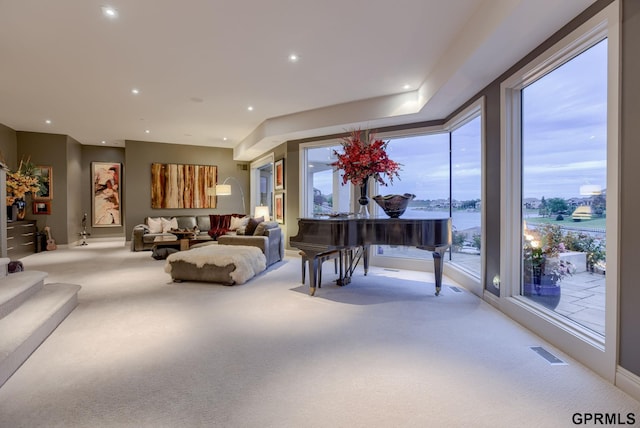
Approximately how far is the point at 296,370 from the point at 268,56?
3.25m

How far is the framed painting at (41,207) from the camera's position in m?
7.97

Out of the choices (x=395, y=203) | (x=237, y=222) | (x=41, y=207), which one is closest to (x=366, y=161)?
(x=395, y=203)

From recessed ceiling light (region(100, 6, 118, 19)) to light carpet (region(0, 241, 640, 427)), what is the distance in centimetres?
275

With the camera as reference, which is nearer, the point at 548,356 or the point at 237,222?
the point at 548,356

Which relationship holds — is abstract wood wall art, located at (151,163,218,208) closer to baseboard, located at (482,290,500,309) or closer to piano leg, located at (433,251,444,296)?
piano leg, located at (433,251,444,296)

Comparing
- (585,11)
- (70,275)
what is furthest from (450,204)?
(70,275)

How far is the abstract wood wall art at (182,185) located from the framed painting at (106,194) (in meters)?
2.00

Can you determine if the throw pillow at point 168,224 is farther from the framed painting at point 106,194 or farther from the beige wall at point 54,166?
the framed painting at point 106,194

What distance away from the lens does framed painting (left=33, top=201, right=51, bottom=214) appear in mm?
7969

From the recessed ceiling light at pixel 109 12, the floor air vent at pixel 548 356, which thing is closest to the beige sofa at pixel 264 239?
the recessed ceiling light at pixel 109 12

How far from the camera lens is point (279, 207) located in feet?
25.4

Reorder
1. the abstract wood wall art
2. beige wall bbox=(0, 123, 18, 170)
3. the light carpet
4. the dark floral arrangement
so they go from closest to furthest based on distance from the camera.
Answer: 1. the light carpet
2. the dark floral arrangement
3. beige wall bbox=(0, 123, 18, 170)
4. the abstract wood wall art

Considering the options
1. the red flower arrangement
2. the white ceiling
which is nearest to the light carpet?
the red flower arrangement

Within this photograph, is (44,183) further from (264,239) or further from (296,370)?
(296,370)
